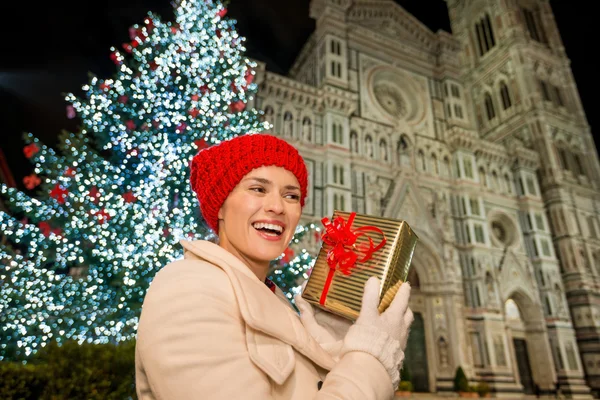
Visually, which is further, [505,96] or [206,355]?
[505,96]

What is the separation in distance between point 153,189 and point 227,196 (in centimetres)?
609

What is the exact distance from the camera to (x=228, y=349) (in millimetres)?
1001

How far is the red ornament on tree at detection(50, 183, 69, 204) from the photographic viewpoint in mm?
6625

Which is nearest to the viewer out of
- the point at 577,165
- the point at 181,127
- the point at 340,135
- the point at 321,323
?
the point at 321,323

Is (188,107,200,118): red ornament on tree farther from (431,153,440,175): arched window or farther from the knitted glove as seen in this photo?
(431,153,440,175): arched window

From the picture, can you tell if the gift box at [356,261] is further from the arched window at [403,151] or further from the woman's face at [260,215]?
the arched window at [403,151]

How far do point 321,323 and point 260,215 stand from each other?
590 millimetres

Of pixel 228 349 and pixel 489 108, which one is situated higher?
pixel 489 108

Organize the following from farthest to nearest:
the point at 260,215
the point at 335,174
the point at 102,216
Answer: the point at 335,174 < the point at 102,216 < the point at 260,215

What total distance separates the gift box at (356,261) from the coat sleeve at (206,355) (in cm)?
37

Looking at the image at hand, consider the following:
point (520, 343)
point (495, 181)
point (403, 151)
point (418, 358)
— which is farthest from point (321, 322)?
point (495, 181)

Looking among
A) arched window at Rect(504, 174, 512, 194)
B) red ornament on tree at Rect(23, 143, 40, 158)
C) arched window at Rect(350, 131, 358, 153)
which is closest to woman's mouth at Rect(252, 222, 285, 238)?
red ornament on tree at Rect(23, 143, 40, 158)

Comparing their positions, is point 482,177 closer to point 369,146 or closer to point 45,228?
point 369,146

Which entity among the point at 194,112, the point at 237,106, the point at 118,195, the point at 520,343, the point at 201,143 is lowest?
the point at 520,343
